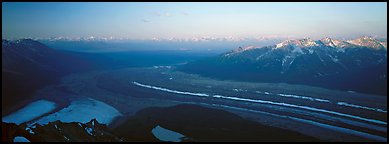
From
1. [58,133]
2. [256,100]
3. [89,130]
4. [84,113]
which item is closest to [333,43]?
[256,100]

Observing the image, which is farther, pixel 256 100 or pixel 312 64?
pixel 312 64

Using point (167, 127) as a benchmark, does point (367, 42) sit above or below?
above

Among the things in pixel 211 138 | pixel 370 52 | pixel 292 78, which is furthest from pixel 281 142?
pixel 370 52

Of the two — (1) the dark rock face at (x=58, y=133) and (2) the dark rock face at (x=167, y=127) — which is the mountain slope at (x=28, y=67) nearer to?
(2) the dark rock face at (x=167, y=127)

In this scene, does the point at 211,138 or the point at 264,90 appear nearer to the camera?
the point at 211,138

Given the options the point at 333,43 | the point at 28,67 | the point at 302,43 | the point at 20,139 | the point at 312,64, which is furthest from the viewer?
the point at 333,43

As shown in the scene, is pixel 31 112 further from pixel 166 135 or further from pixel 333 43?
pixel 333 43

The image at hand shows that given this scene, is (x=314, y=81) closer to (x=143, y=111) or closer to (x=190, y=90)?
(x=190, y=90)

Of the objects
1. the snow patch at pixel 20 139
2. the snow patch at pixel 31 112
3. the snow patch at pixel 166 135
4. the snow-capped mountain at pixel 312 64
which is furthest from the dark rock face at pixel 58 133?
the snow-capped mountain at pixel 312 64

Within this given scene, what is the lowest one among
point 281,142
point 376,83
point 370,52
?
point 281,142
